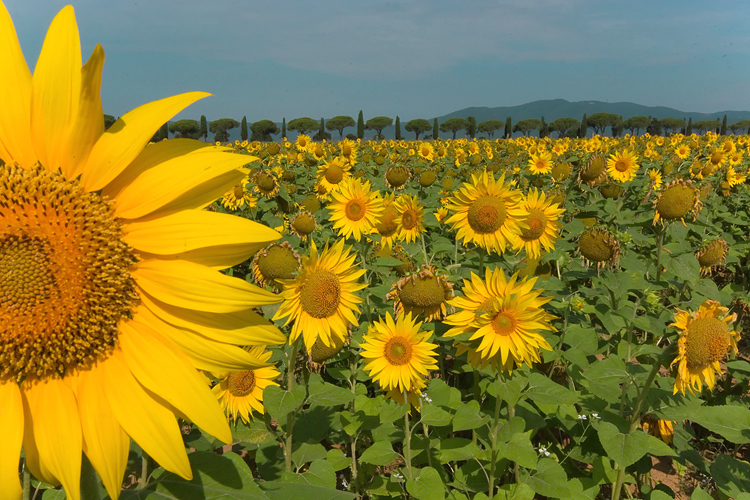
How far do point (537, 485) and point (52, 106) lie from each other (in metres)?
2.63

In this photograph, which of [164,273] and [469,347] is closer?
[164,273]

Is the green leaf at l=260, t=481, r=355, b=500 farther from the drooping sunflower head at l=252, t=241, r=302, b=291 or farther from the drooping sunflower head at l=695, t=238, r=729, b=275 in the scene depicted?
the drooping sunflower head at l=695, t=238, r=729, b=275

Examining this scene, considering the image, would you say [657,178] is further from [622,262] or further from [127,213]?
[127,213]

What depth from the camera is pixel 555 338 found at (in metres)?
3.13

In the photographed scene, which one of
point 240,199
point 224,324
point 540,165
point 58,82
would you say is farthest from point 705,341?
point 540,165

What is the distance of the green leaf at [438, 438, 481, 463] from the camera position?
255 cm

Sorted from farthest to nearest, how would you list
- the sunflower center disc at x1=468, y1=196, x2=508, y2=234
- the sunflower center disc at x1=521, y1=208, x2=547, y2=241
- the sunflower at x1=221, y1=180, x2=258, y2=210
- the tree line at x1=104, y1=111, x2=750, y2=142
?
1. the tree line at x1=104, y1=111, x2=750, y2=142
2. the sunflower at x1=221, y1=180, x2=258, y2=210
3. the sunflower center disc at x1=521, y1=208, x2=547, y2=241
4. the sunflower center disc at x1=468, y1=196, x2=508, y2=234

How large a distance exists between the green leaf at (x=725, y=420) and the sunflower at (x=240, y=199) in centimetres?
620

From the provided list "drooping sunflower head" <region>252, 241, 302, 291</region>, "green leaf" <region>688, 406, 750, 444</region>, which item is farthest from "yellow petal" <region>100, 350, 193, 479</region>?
"green leaf" <region>688, 406, 750, 444</region>

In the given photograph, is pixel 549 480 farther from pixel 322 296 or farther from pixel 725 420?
pixel 322 296

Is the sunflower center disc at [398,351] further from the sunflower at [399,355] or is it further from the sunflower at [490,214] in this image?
the sunflower at [490,214]

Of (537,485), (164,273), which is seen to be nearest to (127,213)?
(164,273)

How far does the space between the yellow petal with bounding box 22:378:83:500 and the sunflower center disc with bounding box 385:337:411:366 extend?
1919 millimetres

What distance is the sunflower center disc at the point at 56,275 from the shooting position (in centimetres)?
83
